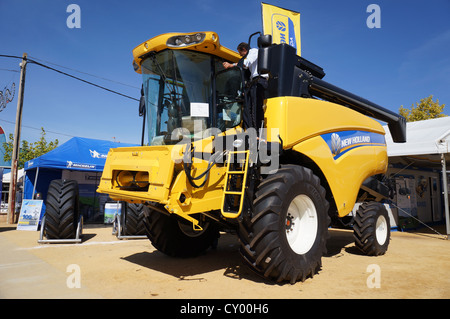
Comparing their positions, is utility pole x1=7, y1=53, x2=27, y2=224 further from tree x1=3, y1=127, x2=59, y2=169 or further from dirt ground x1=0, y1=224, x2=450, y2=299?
tree x1=3, y1=127, x2=59, y2=169

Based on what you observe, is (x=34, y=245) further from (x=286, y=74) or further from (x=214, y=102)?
(x=286, y=74)

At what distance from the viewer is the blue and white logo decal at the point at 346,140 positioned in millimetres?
4863

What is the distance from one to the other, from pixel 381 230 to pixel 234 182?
3917 millimetres

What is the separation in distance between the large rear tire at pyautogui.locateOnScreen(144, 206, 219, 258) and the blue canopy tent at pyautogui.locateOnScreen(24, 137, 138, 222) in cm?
673

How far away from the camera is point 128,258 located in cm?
545

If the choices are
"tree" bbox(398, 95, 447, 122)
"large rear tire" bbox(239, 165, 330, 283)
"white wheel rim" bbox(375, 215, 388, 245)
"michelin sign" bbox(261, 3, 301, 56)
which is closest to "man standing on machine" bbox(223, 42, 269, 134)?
"large rear tire" bbox(239, 165, 330, 283)

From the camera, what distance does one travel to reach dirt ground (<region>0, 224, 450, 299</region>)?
11.4 ft

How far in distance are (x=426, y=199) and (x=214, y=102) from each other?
1176cm

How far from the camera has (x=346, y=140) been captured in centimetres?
527

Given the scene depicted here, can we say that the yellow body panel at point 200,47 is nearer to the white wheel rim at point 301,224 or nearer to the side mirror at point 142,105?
the side mirror at point 142,105

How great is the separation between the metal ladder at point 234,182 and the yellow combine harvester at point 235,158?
0.04 feet

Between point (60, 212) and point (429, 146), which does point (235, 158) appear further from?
point (429, 146)

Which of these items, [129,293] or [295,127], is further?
[295,127]

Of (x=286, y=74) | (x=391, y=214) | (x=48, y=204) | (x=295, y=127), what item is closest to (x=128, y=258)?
(x=48, y=204)
